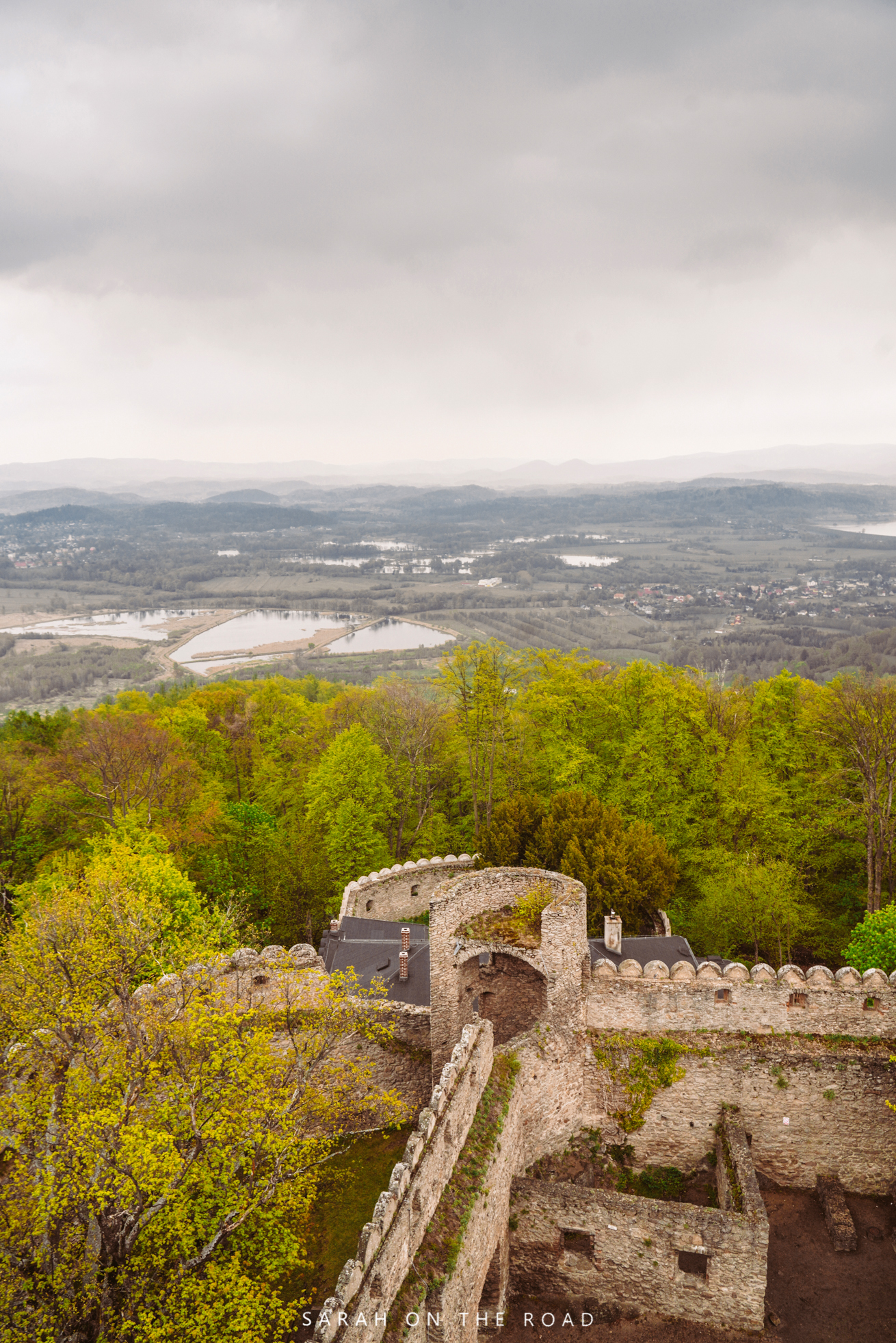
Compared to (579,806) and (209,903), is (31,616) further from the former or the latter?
(579,806)

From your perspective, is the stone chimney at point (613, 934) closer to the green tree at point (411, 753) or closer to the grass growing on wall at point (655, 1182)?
the grass growing on wall at point (655, 1182)

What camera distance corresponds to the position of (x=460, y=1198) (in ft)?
50.6

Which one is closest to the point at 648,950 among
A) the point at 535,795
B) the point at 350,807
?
the point at 535,795

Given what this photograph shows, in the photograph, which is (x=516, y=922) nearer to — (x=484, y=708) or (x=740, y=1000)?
(x=740, y=1000)

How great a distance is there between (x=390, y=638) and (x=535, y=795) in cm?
9077

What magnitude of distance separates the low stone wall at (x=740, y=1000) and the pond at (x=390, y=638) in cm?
9229

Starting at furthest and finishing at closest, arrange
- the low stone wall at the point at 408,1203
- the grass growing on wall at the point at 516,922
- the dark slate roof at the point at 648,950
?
the dark slate roof at the point at 648,950 → the grass growing on wall at the point at 516,922 → the low stone wall at the point at 408,1203

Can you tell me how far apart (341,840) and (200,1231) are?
80.5ft

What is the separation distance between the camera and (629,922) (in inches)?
1184

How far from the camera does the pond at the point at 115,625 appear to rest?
449ft

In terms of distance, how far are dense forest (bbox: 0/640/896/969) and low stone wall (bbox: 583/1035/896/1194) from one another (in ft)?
29.8

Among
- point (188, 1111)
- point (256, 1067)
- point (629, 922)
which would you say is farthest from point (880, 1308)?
point (188, 1111)

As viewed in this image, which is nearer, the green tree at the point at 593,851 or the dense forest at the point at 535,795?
the green tree at the point at 593,851

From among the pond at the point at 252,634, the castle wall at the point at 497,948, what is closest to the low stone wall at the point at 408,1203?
the castle wall at the point at 497,948
